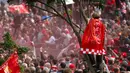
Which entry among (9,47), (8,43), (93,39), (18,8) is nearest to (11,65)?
(8,43)

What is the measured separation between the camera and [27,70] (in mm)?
20562

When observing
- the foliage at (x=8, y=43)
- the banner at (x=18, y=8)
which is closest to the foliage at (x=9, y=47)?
the foliage at (x=8, y=43)

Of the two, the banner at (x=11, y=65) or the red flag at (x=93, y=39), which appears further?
the banner at (x=11, y=65)

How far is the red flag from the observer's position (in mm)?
14555

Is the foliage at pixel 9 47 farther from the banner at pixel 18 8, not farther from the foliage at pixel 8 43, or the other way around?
the banner at pixel 18 8

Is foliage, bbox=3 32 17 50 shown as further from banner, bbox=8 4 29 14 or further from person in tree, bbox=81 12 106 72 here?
banner, bbox=8 4 29 14

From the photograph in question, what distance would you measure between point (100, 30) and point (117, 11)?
23498 mm

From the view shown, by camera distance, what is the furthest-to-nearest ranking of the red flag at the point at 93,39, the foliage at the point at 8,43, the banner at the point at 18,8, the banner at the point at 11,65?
the banner at the point at 18,8 < the foliage at the point at 8,43 < the banner at the point at 11,65 < the red flag at the point at 93,39

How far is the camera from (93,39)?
14.6 meters

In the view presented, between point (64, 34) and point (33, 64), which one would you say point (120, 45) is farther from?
point (33, 64)

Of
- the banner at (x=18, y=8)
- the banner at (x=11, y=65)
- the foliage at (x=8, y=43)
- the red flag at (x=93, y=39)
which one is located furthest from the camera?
the banner at (x=18, y=8)

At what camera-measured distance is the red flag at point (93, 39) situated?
14.6m

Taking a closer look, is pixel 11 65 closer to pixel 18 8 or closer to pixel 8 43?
pixel 8 43

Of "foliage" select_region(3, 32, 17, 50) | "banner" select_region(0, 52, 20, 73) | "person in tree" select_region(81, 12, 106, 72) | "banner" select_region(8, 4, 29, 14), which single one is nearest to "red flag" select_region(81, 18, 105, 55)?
"person in tree" select_region(81, 12, 106, 72)
